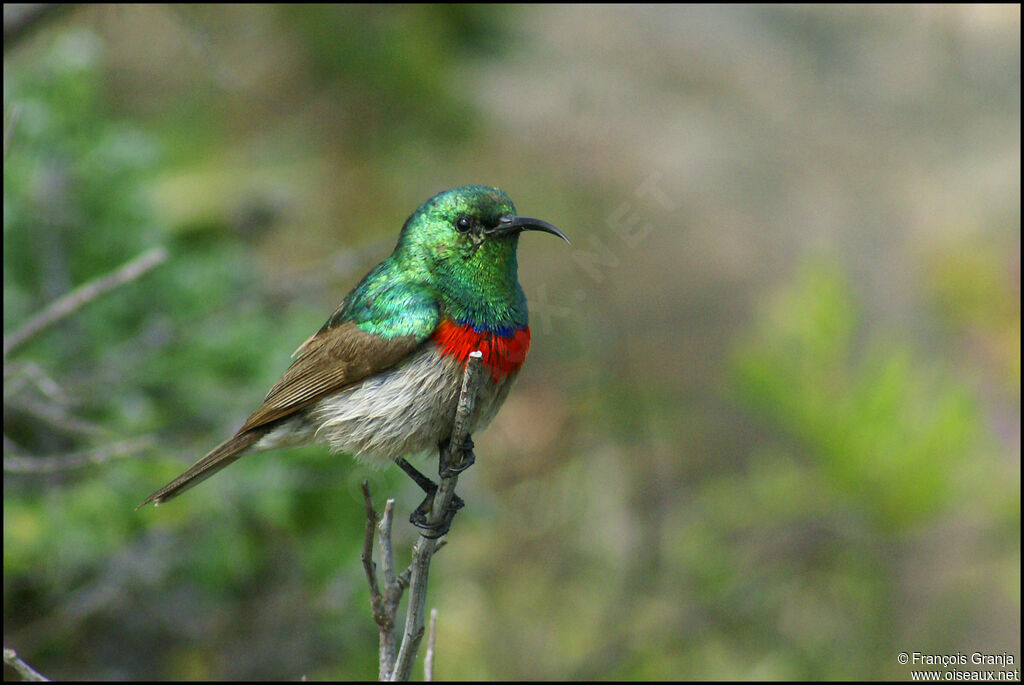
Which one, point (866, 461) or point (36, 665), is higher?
point (866, 461)

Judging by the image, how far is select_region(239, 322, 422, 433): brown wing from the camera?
248cm

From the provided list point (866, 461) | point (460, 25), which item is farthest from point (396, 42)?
point (866, 461)

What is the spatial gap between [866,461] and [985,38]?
262 cm

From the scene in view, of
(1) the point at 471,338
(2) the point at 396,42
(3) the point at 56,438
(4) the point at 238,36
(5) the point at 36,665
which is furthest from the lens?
(4) the point at 238,36

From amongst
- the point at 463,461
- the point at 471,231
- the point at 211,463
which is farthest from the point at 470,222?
the point at 211,463

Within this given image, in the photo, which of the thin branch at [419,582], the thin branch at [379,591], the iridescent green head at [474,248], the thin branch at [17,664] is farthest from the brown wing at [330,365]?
the thin branch at [17,664]

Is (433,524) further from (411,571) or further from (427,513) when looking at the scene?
(427,513)

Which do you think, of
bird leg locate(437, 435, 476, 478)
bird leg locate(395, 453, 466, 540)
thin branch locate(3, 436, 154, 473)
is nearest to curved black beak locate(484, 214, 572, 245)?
bird leg locate(437, 435, 476, 478)

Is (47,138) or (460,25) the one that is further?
(460,25)

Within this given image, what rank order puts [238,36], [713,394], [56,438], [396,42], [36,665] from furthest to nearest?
[713,394]
[238,36]
[396,42]
[56,438]
[36,665]

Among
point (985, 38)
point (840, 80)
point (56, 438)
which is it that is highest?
point (840, 80)

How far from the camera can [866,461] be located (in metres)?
4.71

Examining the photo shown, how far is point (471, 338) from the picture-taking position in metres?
2.36

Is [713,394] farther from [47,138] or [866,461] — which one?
[47,138]
